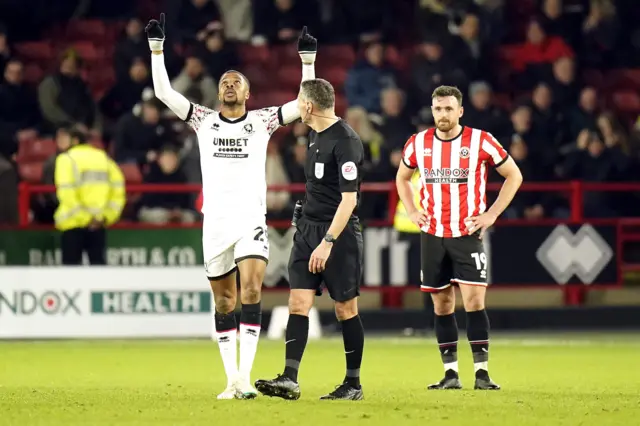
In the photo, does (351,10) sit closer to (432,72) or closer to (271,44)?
(271,44)

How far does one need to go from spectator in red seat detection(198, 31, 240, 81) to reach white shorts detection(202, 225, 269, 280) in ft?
34.5

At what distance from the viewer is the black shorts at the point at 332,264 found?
10023mm

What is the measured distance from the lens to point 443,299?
11.3 meters

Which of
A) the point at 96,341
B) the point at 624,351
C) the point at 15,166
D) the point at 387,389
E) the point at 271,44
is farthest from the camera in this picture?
the point at 271,44

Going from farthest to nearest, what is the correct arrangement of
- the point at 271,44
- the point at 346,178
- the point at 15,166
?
1. the point at 271,44
2. the point at 15,166
3. the point at 346,178

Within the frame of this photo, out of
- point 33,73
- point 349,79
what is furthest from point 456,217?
point 33,73

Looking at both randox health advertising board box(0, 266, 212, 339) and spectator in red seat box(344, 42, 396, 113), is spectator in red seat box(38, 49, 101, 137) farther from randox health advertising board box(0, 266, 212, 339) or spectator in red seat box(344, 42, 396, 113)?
spectator in red seat box(344, 42, 396, 113)

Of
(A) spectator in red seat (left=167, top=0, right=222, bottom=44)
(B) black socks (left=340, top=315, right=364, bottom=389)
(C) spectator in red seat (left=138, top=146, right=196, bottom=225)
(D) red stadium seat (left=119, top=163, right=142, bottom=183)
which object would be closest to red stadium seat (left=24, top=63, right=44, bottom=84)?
(A) spectator in red seat (left=167, top=0, right=222, bottom=44)

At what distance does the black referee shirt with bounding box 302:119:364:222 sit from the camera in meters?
9.87

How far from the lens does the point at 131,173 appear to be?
20016 mm

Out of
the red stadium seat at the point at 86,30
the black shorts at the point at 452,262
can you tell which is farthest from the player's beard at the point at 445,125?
the red stadium seat at the point at 86,30

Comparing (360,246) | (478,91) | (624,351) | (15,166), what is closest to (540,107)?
(478,91)

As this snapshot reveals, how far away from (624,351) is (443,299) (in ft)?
16.3

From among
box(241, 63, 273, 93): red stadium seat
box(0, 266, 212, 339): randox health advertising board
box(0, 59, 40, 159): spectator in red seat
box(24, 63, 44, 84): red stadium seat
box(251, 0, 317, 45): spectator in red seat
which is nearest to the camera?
box(0, 266, 212, 339): randox health advertising board
